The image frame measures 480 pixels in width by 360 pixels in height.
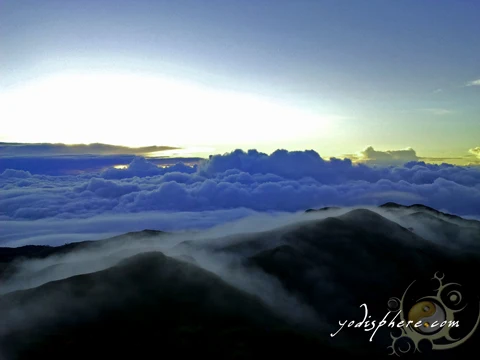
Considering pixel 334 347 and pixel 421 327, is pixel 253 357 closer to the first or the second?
pixel 334 347

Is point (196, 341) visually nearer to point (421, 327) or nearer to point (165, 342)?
point (165, 342)

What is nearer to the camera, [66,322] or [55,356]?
[55,356]

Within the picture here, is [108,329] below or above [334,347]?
above

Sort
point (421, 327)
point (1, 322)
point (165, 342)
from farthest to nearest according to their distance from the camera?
point (1, 322) < point (165, 342) < point (421, 327)

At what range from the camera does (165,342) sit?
175750 millimetres

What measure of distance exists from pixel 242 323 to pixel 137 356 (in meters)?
54.8

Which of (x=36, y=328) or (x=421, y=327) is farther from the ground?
(x=421, y=327)

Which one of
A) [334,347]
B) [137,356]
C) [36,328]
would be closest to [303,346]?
[334,347]

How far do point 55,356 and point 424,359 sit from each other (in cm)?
16928

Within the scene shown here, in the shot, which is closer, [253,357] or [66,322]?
[253,357]

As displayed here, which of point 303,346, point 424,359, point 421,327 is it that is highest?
point 421,327

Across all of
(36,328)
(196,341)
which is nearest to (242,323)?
(196,341)

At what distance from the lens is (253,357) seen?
548ft

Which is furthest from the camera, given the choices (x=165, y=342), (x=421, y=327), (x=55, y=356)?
(x=165, y=342)
